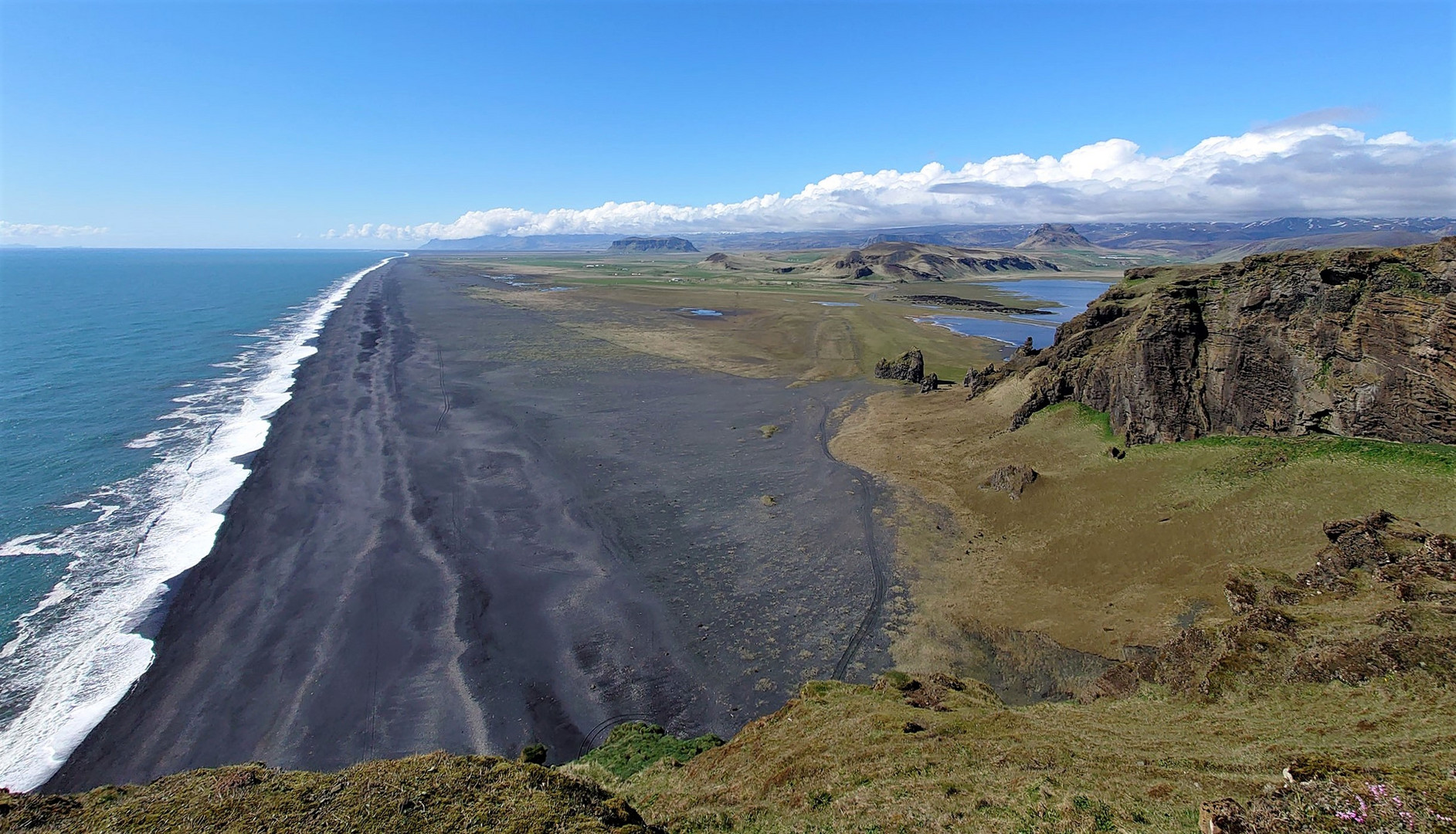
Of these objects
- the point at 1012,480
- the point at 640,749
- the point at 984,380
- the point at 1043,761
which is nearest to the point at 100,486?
the point at 640,749

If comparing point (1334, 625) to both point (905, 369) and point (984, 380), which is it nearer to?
point (984, 380)

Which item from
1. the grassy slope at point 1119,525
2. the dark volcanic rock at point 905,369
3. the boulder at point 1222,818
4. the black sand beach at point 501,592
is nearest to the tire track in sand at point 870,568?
the black sand beach at point 501,592

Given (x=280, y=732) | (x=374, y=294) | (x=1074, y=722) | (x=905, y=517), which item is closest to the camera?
(x=1074, y=722)

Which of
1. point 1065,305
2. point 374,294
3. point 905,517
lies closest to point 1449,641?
point 905,517

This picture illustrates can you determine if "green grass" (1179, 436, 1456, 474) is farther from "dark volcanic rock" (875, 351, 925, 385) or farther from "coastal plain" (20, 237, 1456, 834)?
"dark volcanic rock" (875, 351, 925, 385)

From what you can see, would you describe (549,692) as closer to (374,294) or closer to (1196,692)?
(1196,692)

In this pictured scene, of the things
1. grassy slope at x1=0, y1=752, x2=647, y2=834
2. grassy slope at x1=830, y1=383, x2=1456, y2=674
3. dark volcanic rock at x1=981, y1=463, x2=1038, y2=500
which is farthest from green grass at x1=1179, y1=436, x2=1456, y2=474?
grassy slope at x1=0, y1=752, x2=647, y2=834
